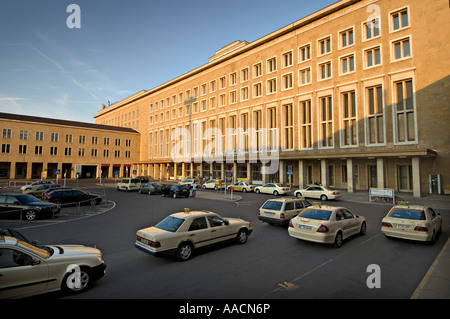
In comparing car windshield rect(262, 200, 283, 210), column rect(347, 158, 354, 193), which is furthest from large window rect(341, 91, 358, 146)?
car windshield rect(262, 200, 283, 210)

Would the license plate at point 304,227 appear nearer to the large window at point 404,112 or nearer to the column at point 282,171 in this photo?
the large window at point 404,112

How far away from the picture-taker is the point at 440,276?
236 inches

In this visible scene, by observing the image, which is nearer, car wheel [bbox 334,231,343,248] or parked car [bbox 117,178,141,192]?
car wheel [bbox 334,231,343,248]

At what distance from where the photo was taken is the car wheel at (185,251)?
7.63 m

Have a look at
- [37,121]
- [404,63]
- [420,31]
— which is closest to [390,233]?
[404,63]

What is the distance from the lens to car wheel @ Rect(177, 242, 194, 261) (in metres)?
7.63

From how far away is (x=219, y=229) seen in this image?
8750 millimetres

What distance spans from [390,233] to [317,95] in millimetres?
29819

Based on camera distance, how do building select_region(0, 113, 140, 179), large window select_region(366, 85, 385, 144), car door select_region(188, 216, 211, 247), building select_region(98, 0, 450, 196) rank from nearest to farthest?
car door select_region(188, 216, 211, 247), building select_region(98, 0, 450, 196), large window select_region(366, 85, 385, 144), building select_region(0, 113, 140, 179)

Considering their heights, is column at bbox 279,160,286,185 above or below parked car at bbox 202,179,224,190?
above

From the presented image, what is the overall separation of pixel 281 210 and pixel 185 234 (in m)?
5.66

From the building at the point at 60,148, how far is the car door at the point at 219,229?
1920 inches

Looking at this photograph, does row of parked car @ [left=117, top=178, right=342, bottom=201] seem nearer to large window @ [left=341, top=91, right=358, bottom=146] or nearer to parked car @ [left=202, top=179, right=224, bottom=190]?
parked car @ [left=202, top=179, right=224, bottom=190]
